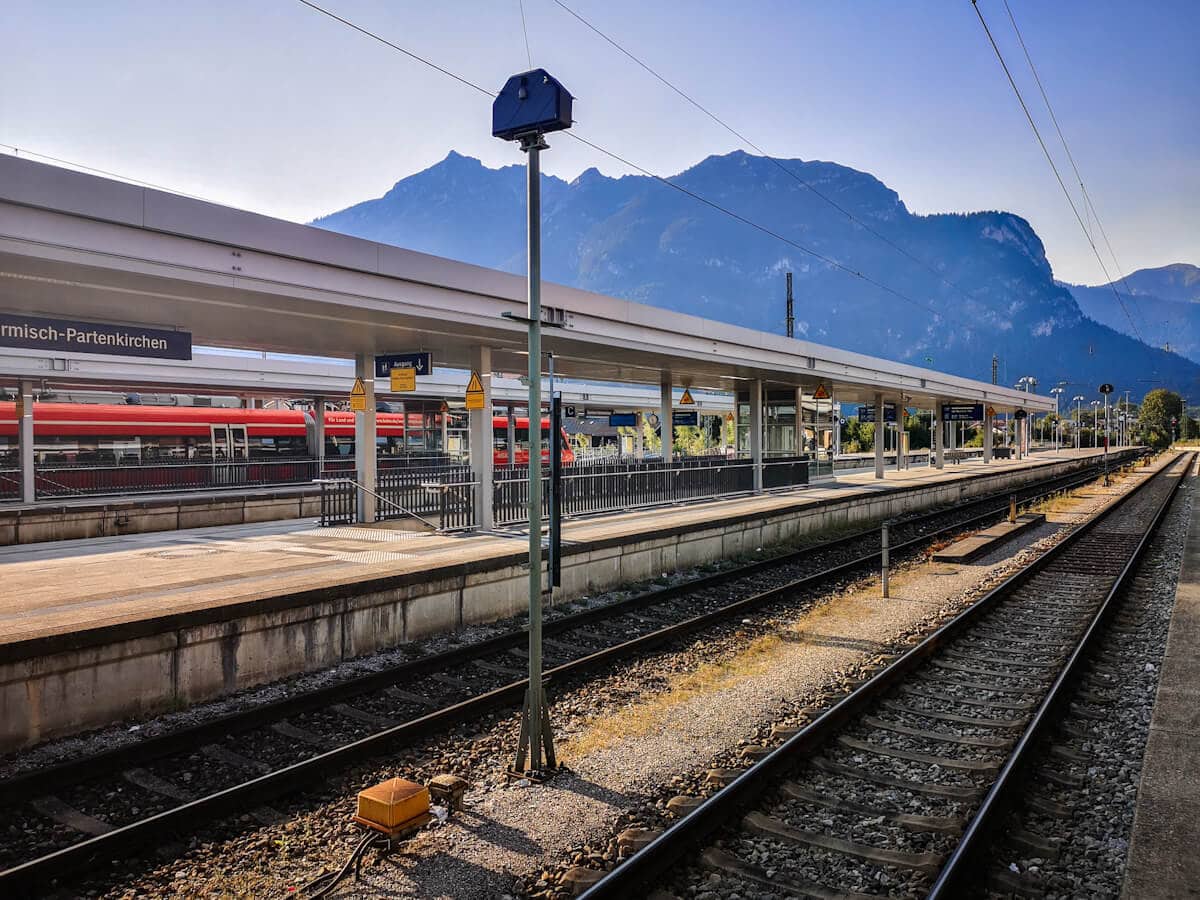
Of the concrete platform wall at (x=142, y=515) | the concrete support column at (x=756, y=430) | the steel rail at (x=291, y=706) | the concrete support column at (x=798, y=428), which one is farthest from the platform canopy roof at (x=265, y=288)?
the concrete support column at (x=798, y=428)

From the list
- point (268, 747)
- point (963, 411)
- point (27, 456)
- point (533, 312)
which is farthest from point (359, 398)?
point (963, 411)

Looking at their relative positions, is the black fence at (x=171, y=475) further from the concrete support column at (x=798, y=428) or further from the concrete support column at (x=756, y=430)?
the concrete support column at (x=798, y=428)

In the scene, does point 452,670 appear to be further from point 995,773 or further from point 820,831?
point 995,773

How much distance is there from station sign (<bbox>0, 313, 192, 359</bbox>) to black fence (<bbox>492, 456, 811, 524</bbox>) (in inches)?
222

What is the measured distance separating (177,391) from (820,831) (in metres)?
29.5

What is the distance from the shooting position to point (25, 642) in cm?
632

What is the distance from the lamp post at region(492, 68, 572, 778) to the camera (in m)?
Answer: 5.76

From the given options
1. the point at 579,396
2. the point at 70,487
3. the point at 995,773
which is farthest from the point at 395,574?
the point at 579,396

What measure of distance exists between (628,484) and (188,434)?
57.4 ft

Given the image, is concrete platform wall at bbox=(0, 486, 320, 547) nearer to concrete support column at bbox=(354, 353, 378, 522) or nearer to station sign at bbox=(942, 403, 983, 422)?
concrete support column at bbox=(354, 353, 378, 522)

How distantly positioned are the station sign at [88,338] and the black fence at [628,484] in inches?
222

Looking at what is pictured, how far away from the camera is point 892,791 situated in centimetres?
562

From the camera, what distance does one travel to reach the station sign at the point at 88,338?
9.51 meters

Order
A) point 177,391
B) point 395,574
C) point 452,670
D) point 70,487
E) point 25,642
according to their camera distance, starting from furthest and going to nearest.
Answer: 1. point 177,391
2. point 70,487
3. point 395,574
4. point 452,670
5. point 25,642
